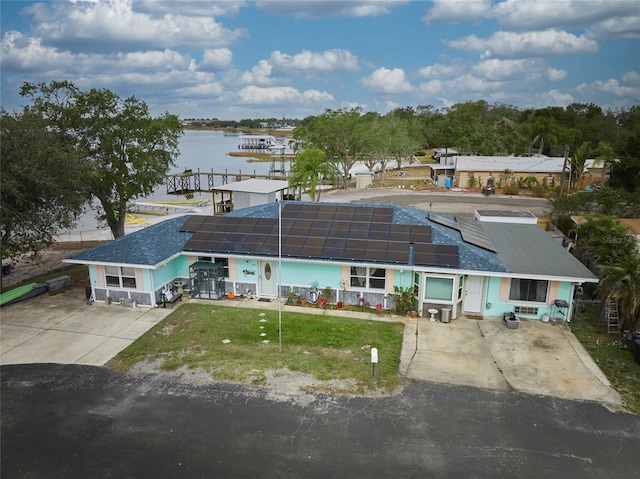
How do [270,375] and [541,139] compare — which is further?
[541,139]

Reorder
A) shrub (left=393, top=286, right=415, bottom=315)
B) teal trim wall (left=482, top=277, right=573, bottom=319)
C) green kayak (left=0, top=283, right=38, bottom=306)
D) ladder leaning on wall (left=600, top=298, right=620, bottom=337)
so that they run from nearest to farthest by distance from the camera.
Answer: ladder leaning on wall (left=600, top=298, right=620, bottom=337)
teal trim wall (left=482, top=277, right=573, bottom=319)
shrub (left=393, top=286, right=415, bottom=315)
green kayak (left=0, top=283, right=38, bottom=306)

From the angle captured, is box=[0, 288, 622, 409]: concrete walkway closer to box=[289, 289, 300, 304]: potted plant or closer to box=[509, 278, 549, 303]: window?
box=[289, 289, 300, 304]: potted plant

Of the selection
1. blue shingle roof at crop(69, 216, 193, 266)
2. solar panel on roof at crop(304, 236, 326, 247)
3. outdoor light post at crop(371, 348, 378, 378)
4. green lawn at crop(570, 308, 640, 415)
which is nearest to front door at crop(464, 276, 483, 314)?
green lawn at crop(570, 308, 640, 415)

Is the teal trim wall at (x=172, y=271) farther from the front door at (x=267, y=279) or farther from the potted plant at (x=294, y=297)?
the potted plant at (x=294, y=297)

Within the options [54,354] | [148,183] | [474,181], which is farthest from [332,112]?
[54,354]

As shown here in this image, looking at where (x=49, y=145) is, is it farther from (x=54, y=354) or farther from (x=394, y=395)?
(x=394, y=395)

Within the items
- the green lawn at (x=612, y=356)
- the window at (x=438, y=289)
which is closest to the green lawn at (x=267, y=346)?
the window at (x=438, y=289)
